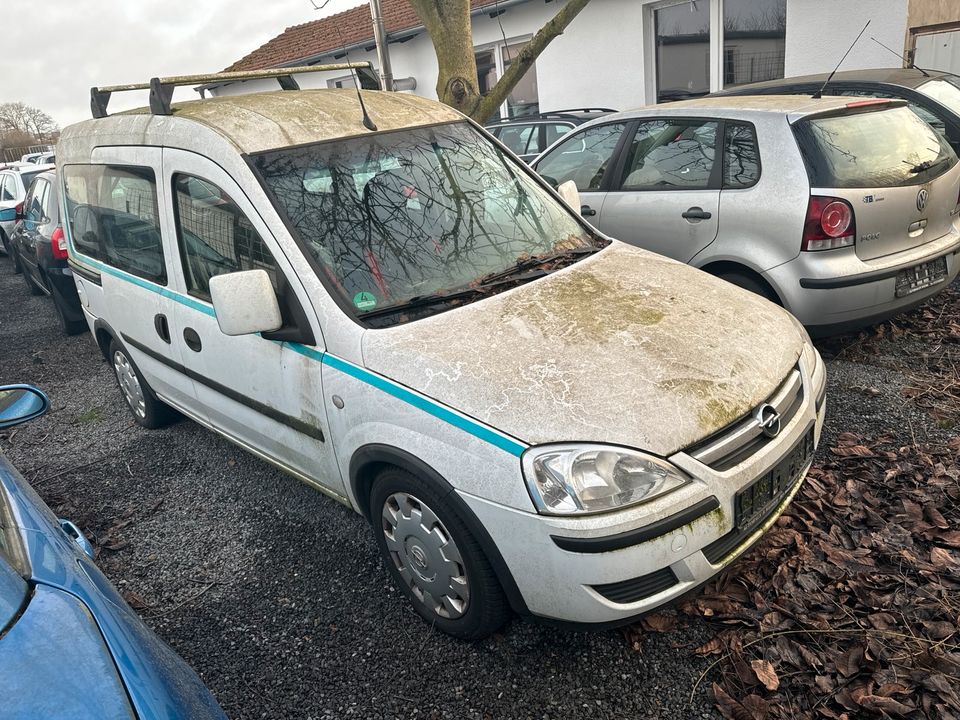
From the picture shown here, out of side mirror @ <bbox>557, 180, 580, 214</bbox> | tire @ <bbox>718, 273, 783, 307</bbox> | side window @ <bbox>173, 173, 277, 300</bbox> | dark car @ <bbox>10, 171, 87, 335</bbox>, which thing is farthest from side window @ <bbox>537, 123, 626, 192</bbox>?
dark car @ <bbox>10, 171, 87, 335</bbox>

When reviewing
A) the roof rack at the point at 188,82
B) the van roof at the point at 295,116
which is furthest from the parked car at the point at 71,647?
the roof rack at the point at 188,82

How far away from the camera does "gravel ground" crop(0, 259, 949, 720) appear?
2.53 meters

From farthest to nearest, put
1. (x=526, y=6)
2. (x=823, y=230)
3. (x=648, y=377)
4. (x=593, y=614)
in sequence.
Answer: (x=526, y=6)
(x=823, y=230)
(x=648, y=377)
(x=593, y=614)

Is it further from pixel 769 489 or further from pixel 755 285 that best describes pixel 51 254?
pixel 769 489

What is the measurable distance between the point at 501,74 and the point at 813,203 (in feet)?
40.6

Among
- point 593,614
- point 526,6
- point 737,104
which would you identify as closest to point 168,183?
point 593,614

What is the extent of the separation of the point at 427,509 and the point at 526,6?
13881mm

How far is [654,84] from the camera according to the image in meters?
13.1

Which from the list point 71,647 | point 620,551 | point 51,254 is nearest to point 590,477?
point 620,551

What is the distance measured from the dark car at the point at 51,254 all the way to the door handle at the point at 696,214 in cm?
551

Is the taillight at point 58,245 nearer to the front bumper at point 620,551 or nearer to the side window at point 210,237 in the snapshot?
the side window at point 210,237

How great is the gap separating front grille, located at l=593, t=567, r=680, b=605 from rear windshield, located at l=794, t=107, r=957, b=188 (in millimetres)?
2858

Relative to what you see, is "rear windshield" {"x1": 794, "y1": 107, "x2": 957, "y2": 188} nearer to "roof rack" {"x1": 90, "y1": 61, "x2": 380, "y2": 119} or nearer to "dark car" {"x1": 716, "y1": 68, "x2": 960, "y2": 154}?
"dark car" {"x1": 716, "y1": 68, "x2": 960, "y2": 154}

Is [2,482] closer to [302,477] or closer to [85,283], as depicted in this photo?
[302,477]
